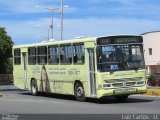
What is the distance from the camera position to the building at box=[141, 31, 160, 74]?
71.5m

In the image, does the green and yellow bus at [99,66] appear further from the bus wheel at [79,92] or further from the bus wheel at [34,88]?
the bus wheel at [34,88]

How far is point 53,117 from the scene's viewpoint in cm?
1617

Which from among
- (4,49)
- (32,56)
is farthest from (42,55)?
(4,49)

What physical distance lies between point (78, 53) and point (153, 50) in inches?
1975

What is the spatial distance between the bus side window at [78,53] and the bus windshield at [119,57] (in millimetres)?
1421

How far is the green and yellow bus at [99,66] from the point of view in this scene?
21.9 m

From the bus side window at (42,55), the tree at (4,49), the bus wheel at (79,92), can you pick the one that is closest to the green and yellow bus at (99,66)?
the bus wheel at (79,92)

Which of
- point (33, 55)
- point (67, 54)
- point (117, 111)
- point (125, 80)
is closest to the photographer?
point (117, 111)

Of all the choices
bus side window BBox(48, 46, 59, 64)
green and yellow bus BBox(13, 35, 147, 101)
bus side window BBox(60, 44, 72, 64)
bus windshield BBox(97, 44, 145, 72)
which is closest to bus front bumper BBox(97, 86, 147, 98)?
green and yellow bus BBox(13, 35, 147, 101)

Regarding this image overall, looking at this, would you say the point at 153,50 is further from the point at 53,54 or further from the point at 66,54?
the point at 66,54

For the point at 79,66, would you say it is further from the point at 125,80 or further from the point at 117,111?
the point at 117,111

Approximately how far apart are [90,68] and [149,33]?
167ft

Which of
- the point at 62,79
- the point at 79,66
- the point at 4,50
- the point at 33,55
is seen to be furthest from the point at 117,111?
the point at 4,50

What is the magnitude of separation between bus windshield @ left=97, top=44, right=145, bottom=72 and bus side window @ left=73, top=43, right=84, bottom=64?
1.42 metres
